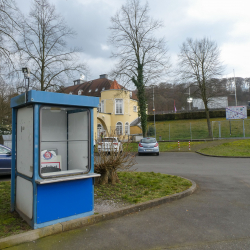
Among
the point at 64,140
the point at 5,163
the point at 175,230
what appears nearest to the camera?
the point at 175,230

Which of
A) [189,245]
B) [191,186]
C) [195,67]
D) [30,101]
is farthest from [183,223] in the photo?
[195,67]

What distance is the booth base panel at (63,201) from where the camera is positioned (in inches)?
164

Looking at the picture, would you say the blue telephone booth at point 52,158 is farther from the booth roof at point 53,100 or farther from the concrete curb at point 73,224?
the concrete curb at point 73,224

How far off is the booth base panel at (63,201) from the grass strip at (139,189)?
129cm

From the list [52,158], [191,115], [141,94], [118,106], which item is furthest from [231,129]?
[52,158]

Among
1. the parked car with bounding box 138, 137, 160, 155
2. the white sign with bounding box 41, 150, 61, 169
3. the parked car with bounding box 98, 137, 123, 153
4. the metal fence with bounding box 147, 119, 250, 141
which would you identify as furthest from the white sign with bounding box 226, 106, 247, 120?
the white sign with bounding box 41, 150, 61, 169

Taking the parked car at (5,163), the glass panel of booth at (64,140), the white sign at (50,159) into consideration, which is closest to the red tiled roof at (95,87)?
the parked car at (5,163)

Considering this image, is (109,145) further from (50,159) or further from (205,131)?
(205,131)

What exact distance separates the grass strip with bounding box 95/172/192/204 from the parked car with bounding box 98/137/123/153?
3.51 feet

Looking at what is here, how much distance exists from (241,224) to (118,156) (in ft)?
11.6

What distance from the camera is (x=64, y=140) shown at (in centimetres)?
569

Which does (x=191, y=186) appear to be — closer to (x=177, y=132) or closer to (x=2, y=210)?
(x=2, y=210)

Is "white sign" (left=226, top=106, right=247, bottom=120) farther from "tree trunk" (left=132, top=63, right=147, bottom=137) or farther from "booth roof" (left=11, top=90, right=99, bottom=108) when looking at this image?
"booth roof" (left=11, top=90, right=99, bottom=108)

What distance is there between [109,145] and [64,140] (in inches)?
64.7
